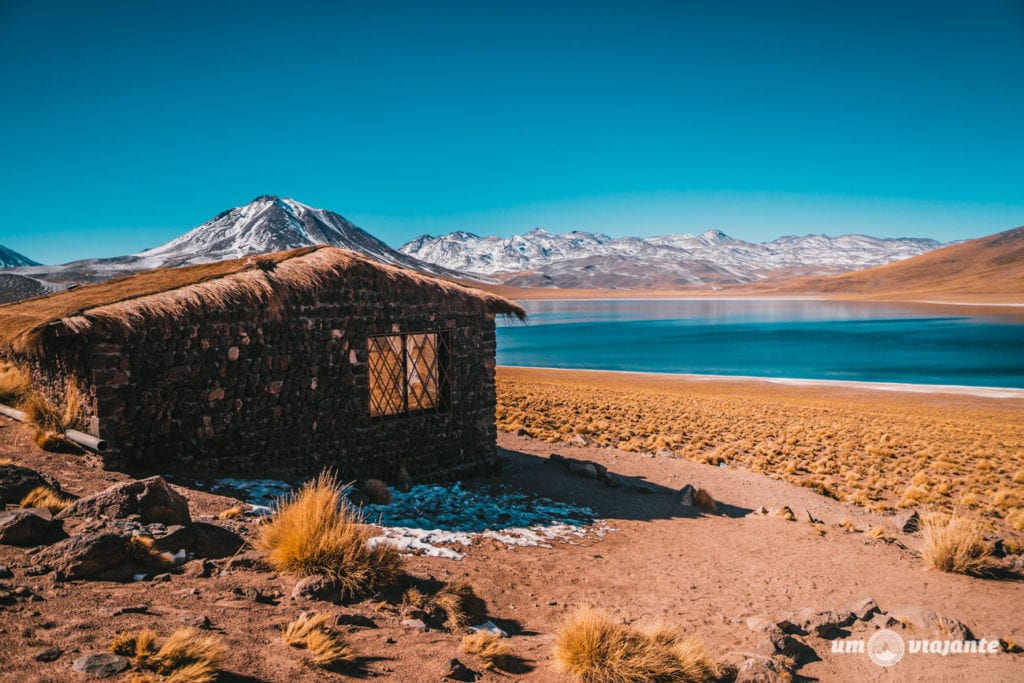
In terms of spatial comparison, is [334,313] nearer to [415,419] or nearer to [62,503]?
[415,419]

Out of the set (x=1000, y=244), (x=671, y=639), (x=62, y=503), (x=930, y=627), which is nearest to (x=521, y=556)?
(x=671, y=639)

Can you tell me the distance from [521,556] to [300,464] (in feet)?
11.1

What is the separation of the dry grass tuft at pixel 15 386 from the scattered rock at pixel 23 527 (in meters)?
5.51

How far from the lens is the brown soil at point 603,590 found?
3.96 meters

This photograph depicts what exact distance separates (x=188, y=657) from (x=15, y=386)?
8295 millimetres

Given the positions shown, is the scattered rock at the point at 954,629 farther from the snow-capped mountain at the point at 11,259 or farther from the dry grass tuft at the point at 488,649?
the snow-capped mountain at the point at 11,259

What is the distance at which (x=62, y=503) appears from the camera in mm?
5680

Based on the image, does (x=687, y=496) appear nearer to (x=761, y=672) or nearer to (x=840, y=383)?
(x=761, y=672)

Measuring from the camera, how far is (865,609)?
6238 millimetres

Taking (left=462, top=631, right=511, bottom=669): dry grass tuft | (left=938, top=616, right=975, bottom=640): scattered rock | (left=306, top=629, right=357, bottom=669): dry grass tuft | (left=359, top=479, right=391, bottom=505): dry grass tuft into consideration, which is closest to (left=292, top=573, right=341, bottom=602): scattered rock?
(left=306, top=629, right=357, bottom=669): dry grass tuft

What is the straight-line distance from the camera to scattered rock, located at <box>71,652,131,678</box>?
332 cm

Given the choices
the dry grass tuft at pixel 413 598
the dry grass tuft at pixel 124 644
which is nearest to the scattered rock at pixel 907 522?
the dry grass tuft at pixel 413 598

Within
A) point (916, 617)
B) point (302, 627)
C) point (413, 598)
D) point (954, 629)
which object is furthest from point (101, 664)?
point (954, 629)

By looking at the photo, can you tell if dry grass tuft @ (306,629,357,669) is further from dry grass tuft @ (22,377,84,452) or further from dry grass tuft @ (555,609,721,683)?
dry grass tuft @ (22,377,84,452)
